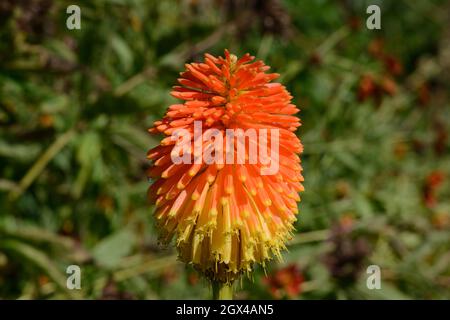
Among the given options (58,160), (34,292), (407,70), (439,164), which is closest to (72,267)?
(34,292)

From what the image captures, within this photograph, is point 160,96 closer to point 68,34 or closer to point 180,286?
point 68,34

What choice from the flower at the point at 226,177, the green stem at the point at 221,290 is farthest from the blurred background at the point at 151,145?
the flower at the point at 226,177

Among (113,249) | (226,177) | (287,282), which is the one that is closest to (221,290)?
(226,177)

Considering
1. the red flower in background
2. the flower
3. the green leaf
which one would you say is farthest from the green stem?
the green leaf

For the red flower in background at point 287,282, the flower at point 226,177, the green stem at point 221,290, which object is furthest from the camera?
the red flower in background at point 287,282

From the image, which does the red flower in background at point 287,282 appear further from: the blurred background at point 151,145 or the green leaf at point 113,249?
the green leaf at point 113,249
